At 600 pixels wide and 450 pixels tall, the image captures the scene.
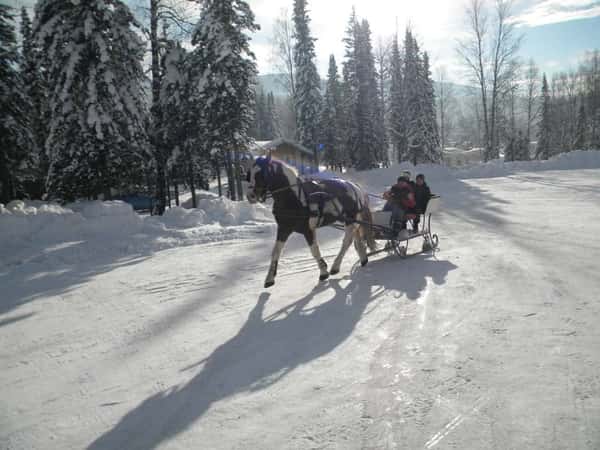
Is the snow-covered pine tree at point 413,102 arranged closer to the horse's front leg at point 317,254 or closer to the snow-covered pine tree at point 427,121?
the snow-covered pine tree at point 427,121

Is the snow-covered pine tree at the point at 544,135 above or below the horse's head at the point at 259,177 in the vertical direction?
above

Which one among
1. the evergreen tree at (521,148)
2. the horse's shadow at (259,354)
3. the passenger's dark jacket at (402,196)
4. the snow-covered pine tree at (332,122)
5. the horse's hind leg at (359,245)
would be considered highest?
the snow-covered pine tree at (332,122)

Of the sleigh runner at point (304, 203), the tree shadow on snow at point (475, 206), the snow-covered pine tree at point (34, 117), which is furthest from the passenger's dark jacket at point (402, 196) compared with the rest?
the snow-covered pine tree at point (34, 117)

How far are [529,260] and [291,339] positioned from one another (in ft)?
16.2

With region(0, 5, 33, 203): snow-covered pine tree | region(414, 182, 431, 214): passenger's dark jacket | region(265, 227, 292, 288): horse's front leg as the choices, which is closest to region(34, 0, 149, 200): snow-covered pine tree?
region(0, 5, 33, 203): snow-covered pine tree

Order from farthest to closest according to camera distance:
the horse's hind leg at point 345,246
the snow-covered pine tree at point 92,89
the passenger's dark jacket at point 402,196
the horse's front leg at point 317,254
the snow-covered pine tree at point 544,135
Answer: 1. the snow-covered pine tree at point 544,135
2. the snow-covered pine tree at point 92,89
3. the passenger's dark jacket at point 402,196
4. the horse's hind leg at point 345,246
5. the horse's front leg at point 317,254

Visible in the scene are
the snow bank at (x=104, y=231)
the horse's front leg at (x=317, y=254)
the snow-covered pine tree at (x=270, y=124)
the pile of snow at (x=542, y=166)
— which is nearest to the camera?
the horse's front leg at (x=317, y=254)

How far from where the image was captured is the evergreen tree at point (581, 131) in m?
52.5

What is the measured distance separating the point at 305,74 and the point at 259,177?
115 feet

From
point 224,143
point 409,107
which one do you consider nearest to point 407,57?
point 409,107

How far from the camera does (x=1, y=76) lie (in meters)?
21.1

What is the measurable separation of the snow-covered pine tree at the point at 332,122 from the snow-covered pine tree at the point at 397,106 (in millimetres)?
6203

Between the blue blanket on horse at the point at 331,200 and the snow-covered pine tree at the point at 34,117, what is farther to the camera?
the snow-covered pine tree at the point at 34,117

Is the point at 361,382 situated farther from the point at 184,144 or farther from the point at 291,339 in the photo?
the point at 184,144
